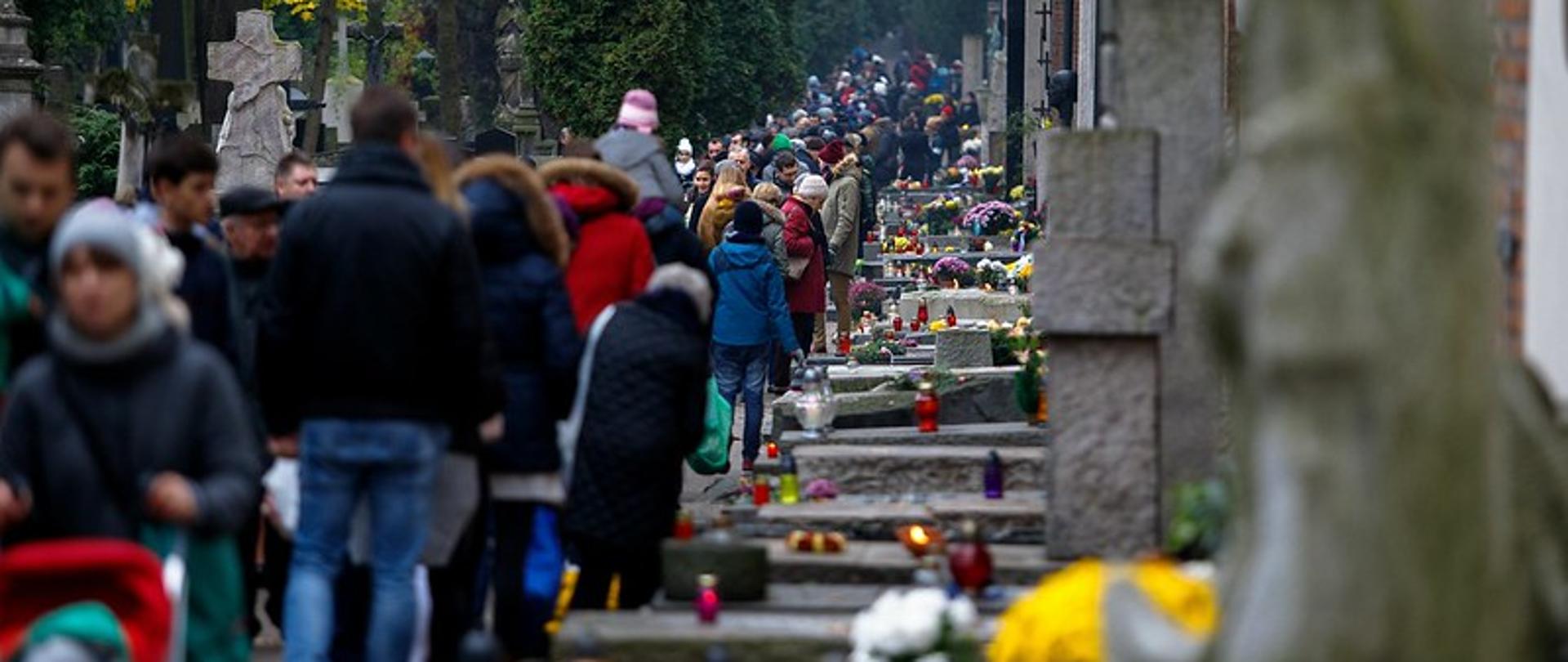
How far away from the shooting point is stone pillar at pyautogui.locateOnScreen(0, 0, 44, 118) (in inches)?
1112

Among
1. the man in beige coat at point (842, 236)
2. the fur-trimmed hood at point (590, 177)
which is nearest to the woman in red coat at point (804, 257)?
the man in beige coat at point (842, 236)

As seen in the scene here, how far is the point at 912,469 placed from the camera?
12750 mm

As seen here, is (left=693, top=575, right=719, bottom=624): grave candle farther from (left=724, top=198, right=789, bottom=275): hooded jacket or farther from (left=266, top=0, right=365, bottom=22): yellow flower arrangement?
(left=266, top=0, right=365, bottom=22): yellow flower arrangement

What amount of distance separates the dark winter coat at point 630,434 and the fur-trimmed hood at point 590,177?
1.18 meters

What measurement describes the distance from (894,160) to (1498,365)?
1658 inches

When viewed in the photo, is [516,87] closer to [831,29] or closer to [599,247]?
[831,29]

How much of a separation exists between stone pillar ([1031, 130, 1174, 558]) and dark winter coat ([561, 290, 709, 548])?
4.31 feet

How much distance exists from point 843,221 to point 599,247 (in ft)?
40.9

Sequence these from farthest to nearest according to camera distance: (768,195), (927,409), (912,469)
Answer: (768,195), (927,409), (912,469)

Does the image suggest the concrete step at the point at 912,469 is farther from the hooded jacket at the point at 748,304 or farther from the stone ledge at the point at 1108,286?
the hooded jacket at the point at 748,304

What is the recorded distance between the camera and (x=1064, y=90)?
2683 centimetres

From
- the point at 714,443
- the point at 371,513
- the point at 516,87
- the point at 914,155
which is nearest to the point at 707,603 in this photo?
the point at 371,513

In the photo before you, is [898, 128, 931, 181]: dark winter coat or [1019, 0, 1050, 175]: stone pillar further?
[898, 128, 931, 181]: dark winter coat

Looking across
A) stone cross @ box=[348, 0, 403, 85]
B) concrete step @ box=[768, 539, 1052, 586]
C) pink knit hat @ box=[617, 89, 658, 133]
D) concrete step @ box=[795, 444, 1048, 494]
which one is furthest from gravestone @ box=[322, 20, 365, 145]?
concrete step @ box=[768, 539, 1052, 586]
